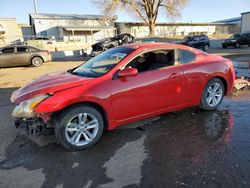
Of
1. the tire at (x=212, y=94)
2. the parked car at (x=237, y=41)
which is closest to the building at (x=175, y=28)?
the parked car at (x=237, y=41)

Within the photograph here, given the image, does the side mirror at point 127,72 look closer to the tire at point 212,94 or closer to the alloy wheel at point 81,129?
the alloy wheel at point 81,129

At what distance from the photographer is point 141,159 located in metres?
3.61

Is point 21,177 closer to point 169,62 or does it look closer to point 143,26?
point 169,62

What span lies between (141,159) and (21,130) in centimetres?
247

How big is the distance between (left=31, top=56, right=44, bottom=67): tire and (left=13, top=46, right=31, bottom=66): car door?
356 mm

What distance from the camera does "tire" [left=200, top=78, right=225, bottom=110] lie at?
5277 mm

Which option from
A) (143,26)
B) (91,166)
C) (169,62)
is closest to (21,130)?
(91,166)

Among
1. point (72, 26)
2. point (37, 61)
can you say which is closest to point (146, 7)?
point (72, 26)

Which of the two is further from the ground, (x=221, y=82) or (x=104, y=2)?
(x=104, y=2)

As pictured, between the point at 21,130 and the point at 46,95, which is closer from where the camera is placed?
the point at 46,95

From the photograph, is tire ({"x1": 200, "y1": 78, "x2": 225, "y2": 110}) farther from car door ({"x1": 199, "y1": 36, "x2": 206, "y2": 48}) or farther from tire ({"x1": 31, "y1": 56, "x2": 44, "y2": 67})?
car door ({"x1": 199, "y1": 36, "x2": 206, "y2": 48})

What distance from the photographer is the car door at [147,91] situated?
13.6 feet

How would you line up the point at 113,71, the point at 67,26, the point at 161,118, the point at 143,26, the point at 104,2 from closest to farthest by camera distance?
1. the point at 113,71
2. the point at 161,118
3. the point at 104,2
4. the point at 67,26
5. the point at 143,26

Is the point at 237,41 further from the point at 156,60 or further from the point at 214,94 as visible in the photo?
the point at 156,60
